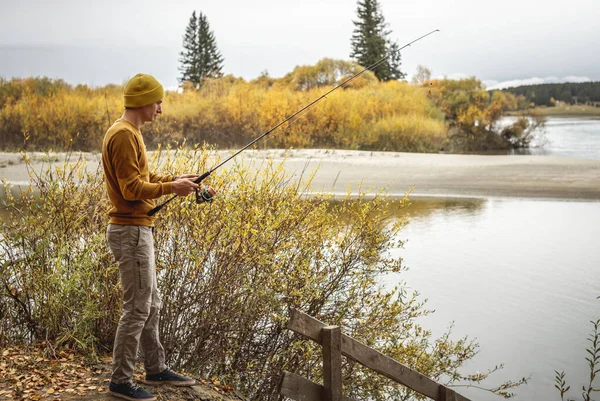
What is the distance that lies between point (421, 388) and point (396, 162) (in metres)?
13.4

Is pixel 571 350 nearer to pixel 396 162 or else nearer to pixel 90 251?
pixel 90 251

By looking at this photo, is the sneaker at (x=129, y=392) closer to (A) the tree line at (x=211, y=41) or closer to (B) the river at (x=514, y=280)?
(B) the river at (x=514, y=280)

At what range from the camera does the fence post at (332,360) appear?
3.01 metres

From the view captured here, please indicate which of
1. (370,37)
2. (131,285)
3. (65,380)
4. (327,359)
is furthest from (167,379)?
(370,37)

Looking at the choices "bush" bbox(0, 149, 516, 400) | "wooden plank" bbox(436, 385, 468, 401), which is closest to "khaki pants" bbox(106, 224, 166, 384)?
"bush" bbox(0, 149, 516, 400)

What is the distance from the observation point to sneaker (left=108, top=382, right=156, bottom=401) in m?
3.26

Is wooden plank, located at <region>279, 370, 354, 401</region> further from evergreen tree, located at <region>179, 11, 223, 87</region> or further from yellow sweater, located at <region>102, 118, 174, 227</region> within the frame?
evergreen tree, located at <region>179, 11, 223, 87</region>

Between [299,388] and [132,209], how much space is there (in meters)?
1.09

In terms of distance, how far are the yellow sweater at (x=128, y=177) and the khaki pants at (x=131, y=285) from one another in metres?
0.06

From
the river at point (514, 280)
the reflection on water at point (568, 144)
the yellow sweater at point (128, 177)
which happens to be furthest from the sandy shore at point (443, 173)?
the yellow sweater at point (128, 177)

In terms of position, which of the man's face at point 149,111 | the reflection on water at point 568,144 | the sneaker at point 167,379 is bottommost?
the sneaker at point 167,379

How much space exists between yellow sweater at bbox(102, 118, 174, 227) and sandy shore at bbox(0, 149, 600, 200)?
10495 millimetres

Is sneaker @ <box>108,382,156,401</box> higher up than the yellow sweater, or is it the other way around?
the yellow sweater

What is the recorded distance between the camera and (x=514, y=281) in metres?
8.03
